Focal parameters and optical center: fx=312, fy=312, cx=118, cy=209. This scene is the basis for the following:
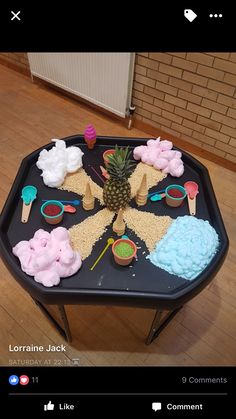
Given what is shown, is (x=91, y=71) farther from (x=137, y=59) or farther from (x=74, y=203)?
(x=74, y=203)

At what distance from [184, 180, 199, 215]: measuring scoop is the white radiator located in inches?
53.2

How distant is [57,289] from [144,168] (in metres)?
0.73

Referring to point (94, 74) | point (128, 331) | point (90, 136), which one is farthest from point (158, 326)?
point (94, 74)

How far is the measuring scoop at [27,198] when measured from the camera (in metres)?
1.25

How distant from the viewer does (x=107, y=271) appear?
110 centimetres

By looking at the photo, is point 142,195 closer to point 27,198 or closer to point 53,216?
point 53,216

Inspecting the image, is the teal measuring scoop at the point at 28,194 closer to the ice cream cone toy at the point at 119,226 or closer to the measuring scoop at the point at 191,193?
the ice cream cone toy at the point at 119,226

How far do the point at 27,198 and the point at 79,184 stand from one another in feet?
0.78
